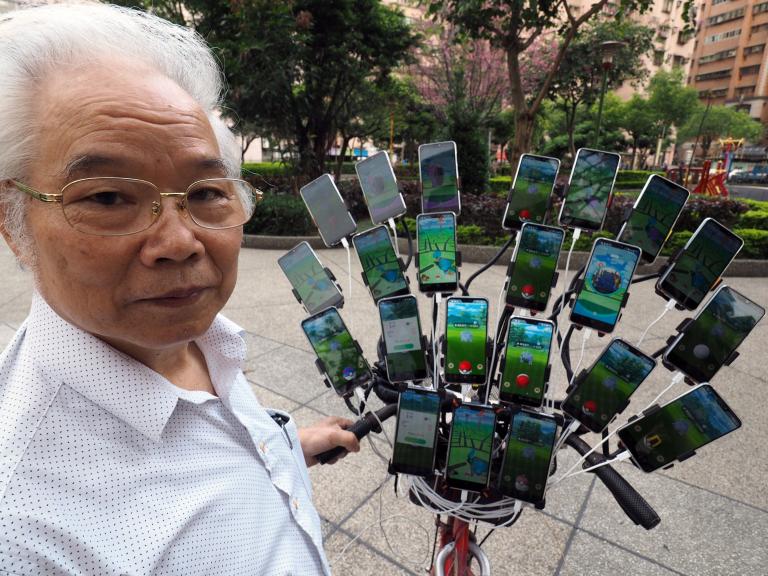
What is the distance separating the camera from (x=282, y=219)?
8.30 m

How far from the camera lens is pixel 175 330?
29.3 inches

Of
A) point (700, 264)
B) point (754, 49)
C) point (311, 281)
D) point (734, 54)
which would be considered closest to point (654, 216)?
point (700, 264)

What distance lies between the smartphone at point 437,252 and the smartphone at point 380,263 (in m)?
0.06

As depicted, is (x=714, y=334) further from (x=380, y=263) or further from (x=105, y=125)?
(x=105, y=125)

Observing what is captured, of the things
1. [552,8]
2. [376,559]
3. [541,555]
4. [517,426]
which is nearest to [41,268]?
[517,426]

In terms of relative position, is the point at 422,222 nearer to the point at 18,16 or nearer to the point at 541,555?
the point at 18,16

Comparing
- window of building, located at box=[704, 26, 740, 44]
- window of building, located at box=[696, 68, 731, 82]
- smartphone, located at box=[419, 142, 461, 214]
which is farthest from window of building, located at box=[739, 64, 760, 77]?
smartphone, located at box=[419, 142, 461, 214]

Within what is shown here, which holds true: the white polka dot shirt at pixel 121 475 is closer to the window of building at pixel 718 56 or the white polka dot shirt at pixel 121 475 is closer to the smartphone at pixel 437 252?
the smartphone at pixel 437 252

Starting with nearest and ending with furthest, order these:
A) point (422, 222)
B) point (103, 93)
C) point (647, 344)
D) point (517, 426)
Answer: point (103, 93), point (517, 426), point (422, 222), point (647, 344)

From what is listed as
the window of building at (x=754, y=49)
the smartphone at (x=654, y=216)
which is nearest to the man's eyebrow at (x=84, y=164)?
the smartphone at (x=654, y=216)

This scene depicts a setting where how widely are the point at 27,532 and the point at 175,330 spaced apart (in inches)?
Result: 13.2

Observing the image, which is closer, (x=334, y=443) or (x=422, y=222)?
(x=422, y=222)

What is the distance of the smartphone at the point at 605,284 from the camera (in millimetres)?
944

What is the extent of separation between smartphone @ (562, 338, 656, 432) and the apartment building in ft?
201
